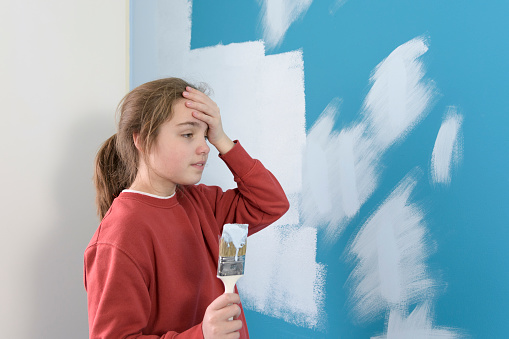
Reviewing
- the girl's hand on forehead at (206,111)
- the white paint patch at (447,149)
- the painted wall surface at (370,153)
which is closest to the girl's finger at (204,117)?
the girl's hand on forehead at (206,111)

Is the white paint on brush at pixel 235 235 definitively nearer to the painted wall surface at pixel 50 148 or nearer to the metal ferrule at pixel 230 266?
the metal ferrule at pixel 230 266

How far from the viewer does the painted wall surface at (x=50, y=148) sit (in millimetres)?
945

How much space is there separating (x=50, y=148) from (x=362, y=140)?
0.69 meters

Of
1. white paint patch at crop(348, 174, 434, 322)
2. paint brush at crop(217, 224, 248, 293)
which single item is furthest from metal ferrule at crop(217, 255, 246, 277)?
white paint patch at crop(348, 174, 434, 322)

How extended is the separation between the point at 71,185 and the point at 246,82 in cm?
51

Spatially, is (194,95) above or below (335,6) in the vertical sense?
below

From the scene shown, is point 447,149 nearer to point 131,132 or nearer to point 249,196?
point 249,196

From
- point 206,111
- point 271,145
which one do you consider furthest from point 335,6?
point 206,111

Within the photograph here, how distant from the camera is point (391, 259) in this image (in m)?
1.04

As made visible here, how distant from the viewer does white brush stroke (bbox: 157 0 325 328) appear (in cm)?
116

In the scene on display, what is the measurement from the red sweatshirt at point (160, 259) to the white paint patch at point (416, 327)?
0.36 m

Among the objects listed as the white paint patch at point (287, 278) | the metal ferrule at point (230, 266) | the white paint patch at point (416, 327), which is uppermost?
the metal ferrule at point (230, 266)

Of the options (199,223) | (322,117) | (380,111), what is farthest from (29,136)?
(380,111)

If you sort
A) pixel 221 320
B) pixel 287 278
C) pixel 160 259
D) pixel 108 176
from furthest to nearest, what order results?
1. pixel 287 278
2. pixel 108 176
3. pixel 160 259
4. pixel 221 320
